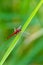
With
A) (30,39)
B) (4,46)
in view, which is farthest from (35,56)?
(4,46)

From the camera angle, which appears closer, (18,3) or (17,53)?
(17,53)

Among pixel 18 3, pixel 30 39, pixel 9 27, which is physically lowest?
pixel 30 39

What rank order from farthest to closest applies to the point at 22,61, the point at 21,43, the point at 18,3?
the point at 18,3
the point at 21,43
the point at 22,61

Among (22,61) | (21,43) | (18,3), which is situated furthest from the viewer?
(18,3)

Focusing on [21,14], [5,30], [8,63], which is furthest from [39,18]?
[8,63]

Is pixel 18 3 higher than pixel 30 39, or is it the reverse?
pixel 18 3

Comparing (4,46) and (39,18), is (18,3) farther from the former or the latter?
(4,46)
